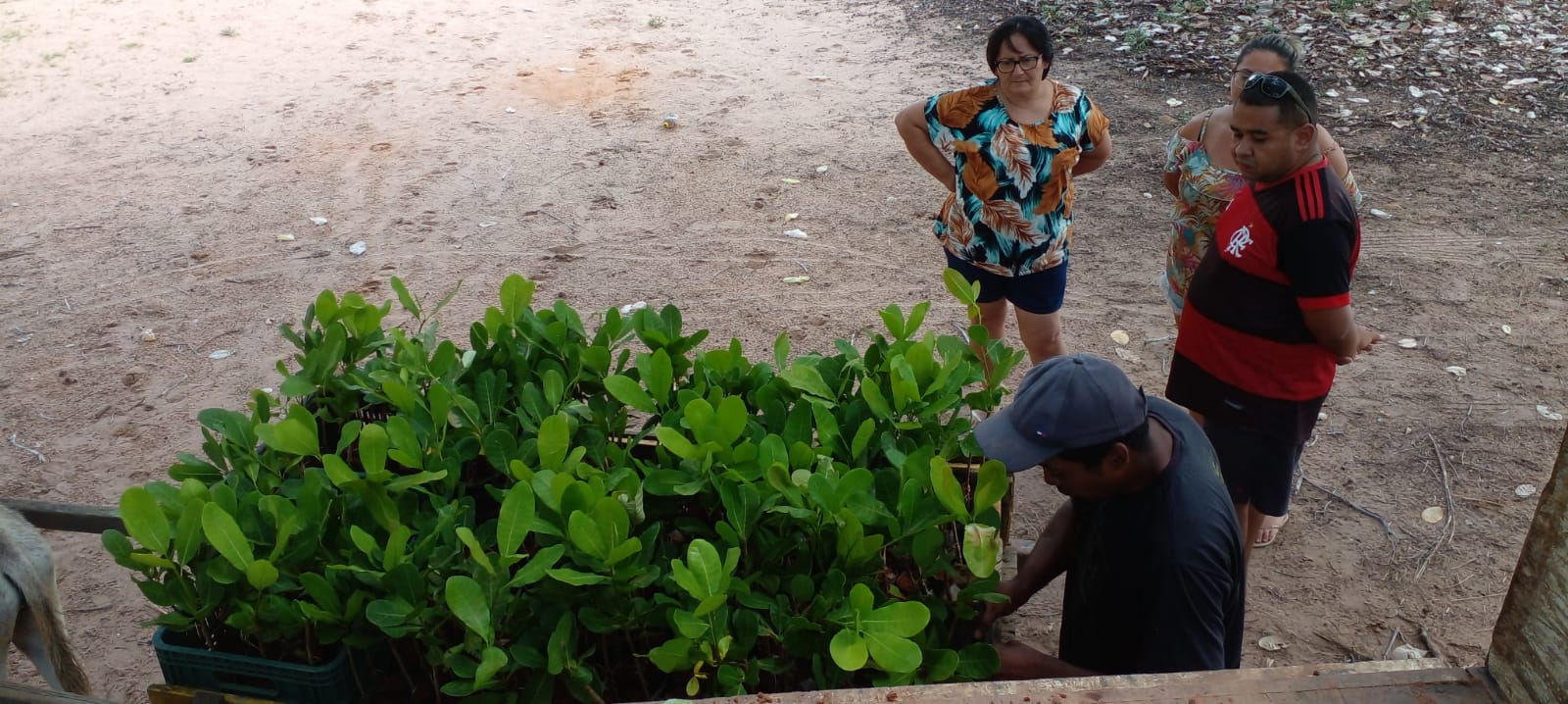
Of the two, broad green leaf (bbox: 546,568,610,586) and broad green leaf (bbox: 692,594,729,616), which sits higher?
broad green leaf (bbox: 546,568,610,586)

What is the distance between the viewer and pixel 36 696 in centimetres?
197

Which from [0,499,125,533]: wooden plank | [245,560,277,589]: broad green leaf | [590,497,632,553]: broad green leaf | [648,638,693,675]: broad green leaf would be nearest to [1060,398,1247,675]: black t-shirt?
[648,638,693,675]: broad green leaf

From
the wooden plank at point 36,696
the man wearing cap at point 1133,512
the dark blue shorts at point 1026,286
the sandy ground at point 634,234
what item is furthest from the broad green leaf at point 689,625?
the dark blue shorts at point 1026,286

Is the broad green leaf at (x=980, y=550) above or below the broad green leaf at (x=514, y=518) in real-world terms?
below

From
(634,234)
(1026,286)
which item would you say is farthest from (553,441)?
(634,234)

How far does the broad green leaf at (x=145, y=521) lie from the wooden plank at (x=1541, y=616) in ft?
6.88

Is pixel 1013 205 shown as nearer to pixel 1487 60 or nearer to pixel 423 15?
pixel 1487 60

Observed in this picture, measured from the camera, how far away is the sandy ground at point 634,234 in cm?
382

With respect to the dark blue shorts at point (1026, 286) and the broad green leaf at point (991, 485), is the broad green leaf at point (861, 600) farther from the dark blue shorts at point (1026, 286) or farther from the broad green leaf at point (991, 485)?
the dark blue shorts at point (1026, 286)

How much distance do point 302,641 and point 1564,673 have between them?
77.2 inches

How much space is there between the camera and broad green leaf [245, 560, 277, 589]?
5.61 feet

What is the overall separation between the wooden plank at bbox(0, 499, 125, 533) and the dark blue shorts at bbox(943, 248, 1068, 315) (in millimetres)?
2633

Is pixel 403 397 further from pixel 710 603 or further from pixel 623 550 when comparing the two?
pixel 710 603

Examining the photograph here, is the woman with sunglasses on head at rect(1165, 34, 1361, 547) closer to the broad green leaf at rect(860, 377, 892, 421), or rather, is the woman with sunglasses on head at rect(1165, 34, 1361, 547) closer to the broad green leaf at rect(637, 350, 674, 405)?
the broad green leaf at rect(860, 377, 892, 421)
